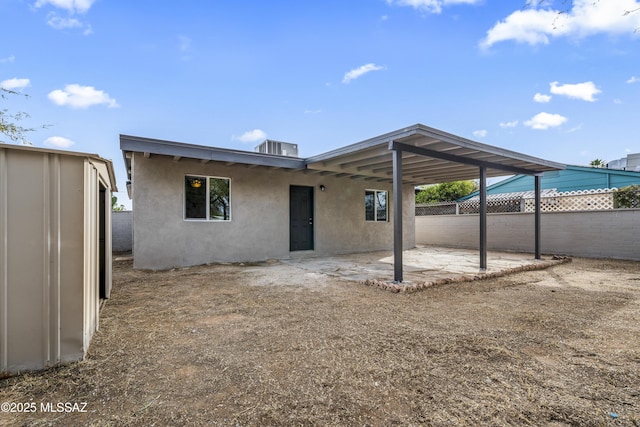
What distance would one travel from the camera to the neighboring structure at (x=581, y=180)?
1165cm

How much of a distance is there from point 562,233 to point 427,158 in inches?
226

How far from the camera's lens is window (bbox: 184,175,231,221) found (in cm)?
702

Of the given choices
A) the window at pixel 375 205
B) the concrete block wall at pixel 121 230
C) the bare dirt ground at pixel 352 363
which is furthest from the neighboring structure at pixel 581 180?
the concrete block wall at pixel 121 230

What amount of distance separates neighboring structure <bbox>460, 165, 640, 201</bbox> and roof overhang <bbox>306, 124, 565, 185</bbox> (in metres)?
4.25

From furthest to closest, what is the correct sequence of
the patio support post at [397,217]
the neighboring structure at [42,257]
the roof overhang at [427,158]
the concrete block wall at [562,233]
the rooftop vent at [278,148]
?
the rooftop vent at [278,148] < the concrete block wall at [562,233] < the roof overhang at [427,158] < the patio support post at [397,217] < the neighboring structure at [42,257]

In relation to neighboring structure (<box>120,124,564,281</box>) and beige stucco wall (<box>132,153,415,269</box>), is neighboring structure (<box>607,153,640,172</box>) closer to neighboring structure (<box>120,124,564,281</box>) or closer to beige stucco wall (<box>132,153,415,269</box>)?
neighboring structure (<box>120,124,564,281</box>)

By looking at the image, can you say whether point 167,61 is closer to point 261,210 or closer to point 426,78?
point 261,210

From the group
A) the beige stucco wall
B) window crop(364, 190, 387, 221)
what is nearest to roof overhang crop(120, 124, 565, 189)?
the beige stucco wall

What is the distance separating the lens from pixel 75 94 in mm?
10781

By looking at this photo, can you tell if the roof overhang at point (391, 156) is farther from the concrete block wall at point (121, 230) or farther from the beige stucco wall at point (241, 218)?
the concrete block wall at point (121, 230)

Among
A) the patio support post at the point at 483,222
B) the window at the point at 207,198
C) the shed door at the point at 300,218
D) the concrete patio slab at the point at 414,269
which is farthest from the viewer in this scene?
the shed door at the point at 300,218

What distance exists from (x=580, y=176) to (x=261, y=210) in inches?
544

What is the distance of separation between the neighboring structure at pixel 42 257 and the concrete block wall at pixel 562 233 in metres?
11.3

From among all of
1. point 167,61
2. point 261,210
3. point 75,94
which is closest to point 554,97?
point 261,210
